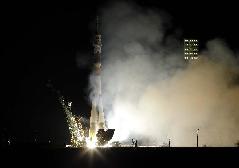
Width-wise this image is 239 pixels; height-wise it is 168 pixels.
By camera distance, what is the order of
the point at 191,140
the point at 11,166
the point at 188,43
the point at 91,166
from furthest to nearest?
the point at 188,43, the point at 191,140, the point at 91,166, the point at 11,166

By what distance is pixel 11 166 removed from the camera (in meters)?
72.8

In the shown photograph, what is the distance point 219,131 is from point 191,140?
961 centimetres

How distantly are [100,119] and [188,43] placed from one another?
2538 inches

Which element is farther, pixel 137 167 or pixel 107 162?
pixel 107 162

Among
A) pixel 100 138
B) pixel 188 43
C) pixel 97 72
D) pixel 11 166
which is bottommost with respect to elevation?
pixel 11 166

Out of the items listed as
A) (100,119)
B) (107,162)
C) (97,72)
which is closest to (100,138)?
Answer: (100,119)

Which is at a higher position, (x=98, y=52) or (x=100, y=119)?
(x=98, y=52)

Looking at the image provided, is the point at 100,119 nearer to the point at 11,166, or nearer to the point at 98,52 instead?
the point at 98,52

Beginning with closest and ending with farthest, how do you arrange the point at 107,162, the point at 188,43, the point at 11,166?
the point at 11,166 → the point at 107,162 → the point at 188,43

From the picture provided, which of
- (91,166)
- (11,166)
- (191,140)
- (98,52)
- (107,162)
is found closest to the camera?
(11,166)

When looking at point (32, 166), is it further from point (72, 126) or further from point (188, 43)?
point (188, 43)

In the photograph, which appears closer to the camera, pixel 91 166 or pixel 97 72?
pixel 91 166

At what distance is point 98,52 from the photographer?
135000 millimetres

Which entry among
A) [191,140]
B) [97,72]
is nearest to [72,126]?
[97,72]
